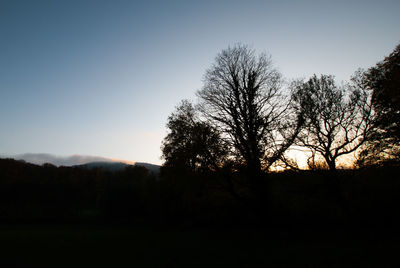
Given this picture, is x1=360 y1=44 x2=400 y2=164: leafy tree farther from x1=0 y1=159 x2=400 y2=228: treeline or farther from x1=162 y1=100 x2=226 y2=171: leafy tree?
x1=162 y1=100 x2=226 y2=171: leafy tree

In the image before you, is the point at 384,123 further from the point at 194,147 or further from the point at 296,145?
the point at 194,147

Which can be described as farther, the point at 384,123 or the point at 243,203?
the point at 243,203

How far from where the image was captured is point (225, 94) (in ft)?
53.0

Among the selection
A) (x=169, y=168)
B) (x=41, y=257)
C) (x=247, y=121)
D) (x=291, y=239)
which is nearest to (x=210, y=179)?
(x=169, y=168)

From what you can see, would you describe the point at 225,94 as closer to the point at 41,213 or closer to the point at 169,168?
the point at 169,168

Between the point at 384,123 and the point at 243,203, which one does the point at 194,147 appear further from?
the point at 384,123

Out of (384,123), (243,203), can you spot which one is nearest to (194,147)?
Answer: (243,203)

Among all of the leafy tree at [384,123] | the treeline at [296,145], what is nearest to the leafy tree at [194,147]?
the treeline at [296,145]

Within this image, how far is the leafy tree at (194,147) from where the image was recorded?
1491cm

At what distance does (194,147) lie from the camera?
1489 cm

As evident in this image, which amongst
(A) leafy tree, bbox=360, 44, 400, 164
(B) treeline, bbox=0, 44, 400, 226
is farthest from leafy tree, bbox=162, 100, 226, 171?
(A) leafy tree, bbox=360, 44, 400, 164

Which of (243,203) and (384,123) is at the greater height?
(384,123)

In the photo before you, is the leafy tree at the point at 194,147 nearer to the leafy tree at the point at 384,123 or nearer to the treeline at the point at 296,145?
the treeline at the point at 296,145

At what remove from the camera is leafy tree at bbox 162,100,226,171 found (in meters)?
14.9
